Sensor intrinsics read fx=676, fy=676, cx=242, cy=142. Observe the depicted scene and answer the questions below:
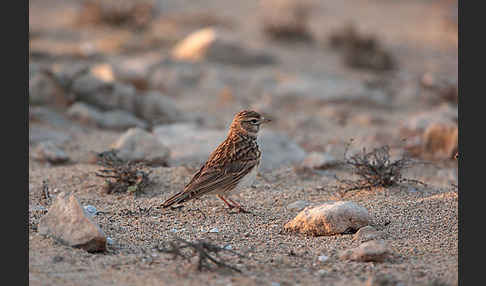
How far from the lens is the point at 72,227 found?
186 inches

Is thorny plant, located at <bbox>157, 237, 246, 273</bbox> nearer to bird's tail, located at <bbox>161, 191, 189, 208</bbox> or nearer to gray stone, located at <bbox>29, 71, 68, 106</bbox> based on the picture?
bird's tail, located at <bbox>161, 191, 189, 208</bbox>

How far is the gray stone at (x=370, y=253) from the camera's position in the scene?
15.0 feet

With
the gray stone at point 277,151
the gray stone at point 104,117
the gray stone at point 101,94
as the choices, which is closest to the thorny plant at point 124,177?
the gray stone at point 277,151

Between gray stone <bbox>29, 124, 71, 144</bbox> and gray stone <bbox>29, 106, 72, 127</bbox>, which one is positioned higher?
gray stone <bbox>29, 106, 72, 127</bbox>

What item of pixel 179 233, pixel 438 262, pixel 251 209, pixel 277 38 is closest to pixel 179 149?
pixel 251 209

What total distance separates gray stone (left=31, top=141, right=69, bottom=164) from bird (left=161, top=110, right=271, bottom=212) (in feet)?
7.99

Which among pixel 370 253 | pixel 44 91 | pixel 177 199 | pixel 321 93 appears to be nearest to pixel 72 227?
pixel 177 199

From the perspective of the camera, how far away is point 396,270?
14.6 ft

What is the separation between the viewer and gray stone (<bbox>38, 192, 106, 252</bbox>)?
4664 millimetres

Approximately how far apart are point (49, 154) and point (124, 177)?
158cm

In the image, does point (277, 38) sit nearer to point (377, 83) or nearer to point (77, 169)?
point (377, 83)

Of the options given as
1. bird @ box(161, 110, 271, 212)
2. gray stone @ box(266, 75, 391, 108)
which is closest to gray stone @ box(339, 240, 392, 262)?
bird @ box(161, 110, 271, 212)

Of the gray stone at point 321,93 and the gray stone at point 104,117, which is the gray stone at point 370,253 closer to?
the gray stone at point 104,117

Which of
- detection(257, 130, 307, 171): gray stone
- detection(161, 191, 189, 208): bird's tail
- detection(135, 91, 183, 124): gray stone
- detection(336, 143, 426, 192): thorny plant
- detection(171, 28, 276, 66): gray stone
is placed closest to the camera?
detection(161, 191, 189, 208): bird's tail
